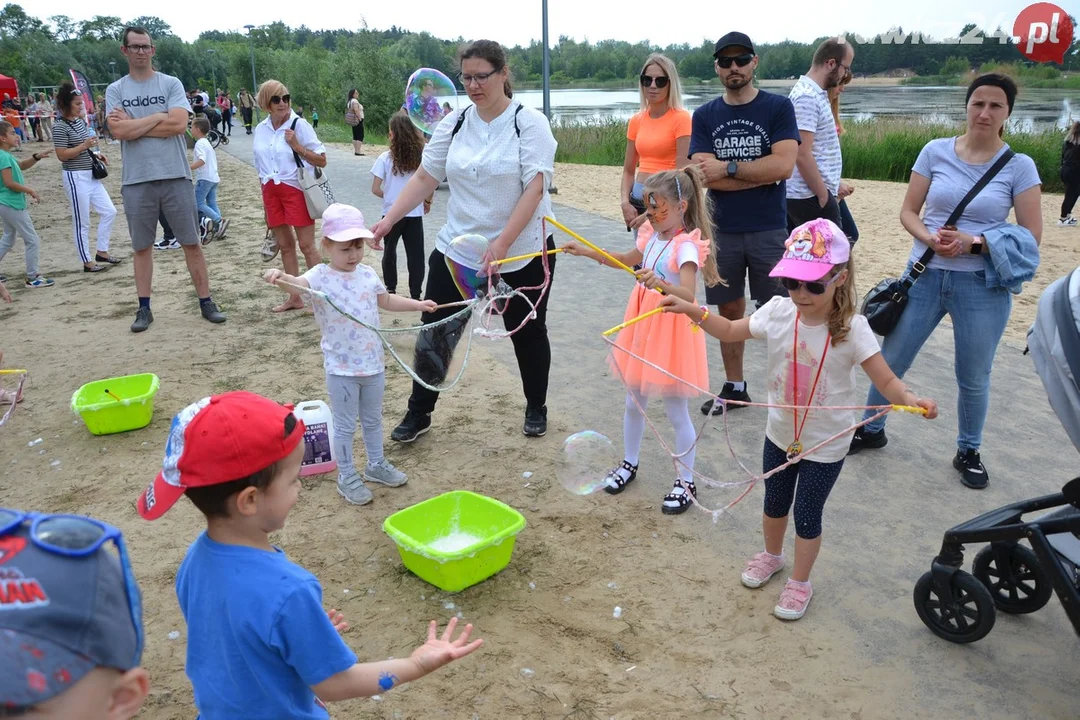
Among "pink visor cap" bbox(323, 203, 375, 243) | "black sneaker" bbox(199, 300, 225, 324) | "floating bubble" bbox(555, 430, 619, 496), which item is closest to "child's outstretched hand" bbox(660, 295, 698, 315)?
"floating bubble" bbox(555, 430, 619, 496)

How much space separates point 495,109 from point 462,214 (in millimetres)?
568

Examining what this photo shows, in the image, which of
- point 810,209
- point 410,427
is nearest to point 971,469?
point 810,209

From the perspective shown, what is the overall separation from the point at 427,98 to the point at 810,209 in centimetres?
283

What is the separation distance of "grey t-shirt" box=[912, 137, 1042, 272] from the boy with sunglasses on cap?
3.96 m

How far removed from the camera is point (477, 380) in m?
5.57

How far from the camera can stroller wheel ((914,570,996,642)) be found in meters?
2.77

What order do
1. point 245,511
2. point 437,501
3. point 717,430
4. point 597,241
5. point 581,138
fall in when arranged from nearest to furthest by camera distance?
point 245,511 < point 437,501 < point 717,430 < point 597,241 < point 581,138

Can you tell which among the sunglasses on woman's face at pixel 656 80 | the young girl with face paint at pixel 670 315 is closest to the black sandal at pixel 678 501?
the young girl with face paint at pixel 670 315

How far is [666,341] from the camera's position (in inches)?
143

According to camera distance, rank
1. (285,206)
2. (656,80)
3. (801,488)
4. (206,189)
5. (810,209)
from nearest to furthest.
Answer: (801,488) < (810,209) < (656,80) < (285,206) < (206,189)

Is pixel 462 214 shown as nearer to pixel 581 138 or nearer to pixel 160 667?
pixel 160 667

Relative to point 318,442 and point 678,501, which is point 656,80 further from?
point 318,442

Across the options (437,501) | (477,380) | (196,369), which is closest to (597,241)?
(477,380)

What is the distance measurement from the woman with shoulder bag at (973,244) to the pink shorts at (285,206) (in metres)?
4.68
